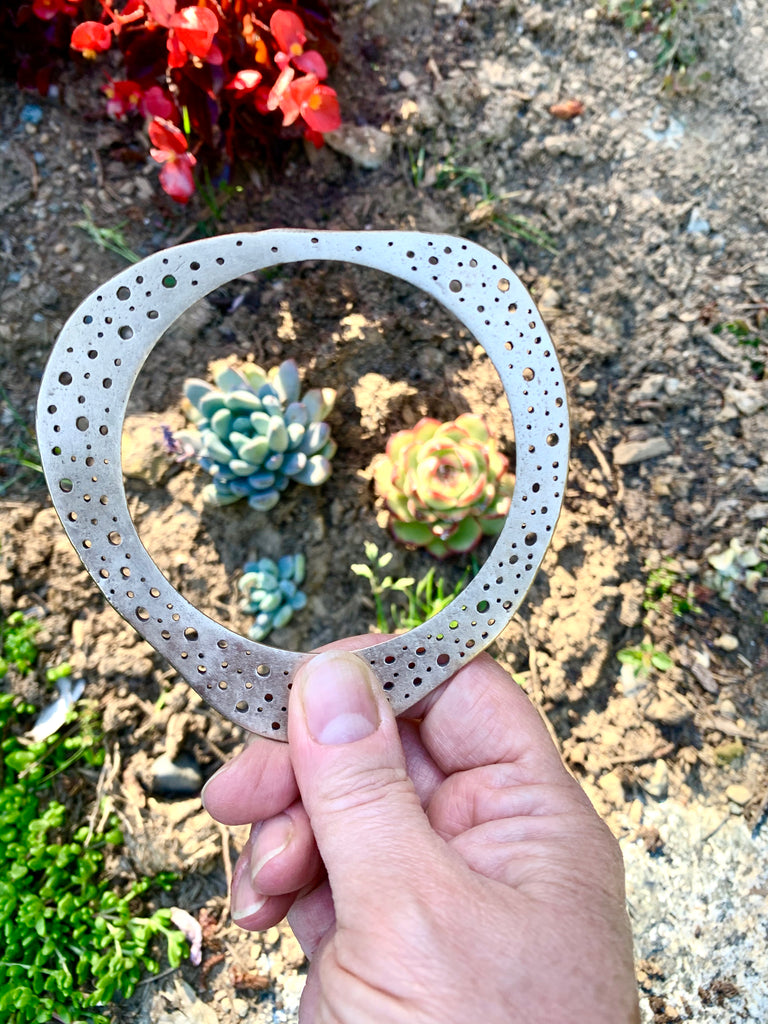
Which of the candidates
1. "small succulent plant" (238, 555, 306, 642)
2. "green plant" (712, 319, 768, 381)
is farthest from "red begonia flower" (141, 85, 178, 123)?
"green plant" (712, 319, 768, 381)

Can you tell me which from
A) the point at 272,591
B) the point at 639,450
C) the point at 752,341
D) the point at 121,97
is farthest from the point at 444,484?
the point at 121,97

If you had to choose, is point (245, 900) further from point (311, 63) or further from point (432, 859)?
point (311, 63)

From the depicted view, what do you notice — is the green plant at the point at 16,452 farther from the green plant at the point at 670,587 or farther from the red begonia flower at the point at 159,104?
the green plant at the point at 670,587

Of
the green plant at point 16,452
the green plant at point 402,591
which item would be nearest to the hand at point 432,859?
the green plant at point 402,591

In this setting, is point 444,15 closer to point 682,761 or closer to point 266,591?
point 266,591

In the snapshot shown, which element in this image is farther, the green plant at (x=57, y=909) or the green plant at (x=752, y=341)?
the green plant at (x=752, y=341)

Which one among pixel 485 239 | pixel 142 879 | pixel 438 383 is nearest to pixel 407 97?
pixel 485 239

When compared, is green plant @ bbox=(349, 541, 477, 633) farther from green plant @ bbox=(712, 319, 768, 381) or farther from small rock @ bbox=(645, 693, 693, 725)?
green plant @ bbox=(712, 319, 768, 381)
